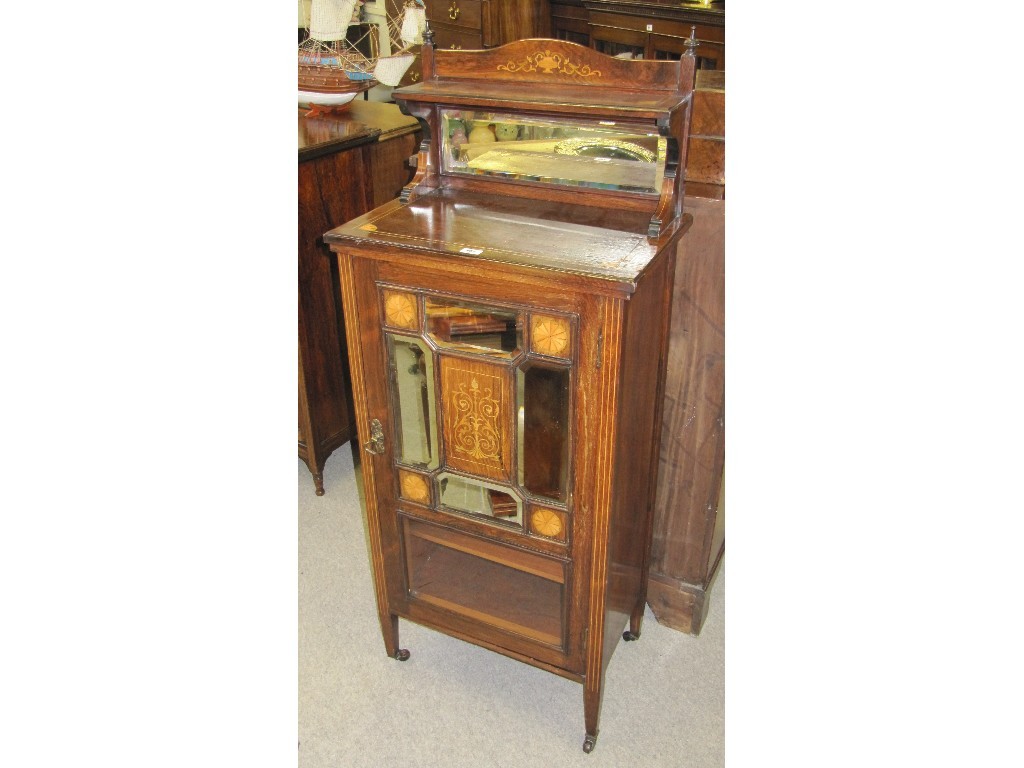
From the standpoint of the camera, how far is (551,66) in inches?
56.9

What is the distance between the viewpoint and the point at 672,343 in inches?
70.1

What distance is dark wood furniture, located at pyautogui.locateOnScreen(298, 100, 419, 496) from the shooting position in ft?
7.22

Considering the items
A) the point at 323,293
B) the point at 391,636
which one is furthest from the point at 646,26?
the point at 391,636

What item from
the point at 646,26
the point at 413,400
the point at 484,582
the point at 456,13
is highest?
the point at 456,13

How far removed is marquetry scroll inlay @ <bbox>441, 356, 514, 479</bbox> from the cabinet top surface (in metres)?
0.22

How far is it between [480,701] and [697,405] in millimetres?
903

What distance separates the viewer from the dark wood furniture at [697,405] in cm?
159

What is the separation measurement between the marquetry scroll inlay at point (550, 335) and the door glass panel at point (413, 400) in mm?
236

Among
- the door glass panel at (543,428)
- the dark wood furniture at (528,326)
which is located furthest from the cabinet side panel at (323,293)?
the door glass panel at (543,428)

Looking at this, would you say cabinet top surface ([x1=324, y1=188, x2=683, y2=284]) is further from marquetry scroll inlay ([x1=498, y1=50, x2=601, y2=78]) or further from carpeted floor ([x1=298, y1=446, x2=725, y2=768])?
carpeted floor ([x1=298, y1=446, x2=725, y2=768])

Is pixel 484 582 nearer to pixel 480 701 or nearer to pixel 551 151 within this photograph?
pixel 480 701

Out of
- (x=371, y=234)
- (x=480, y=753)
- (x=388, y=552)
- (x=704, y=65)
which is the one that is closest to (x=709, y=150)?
(x=371, y=234)

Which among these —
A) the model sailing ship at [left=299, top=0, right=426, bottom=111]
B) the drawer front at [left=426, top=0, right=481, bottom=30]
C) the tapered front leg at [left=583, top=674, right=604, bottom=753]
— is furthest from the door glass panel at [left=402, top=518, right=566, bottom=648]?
the drawer front at [left=426, top=0, right=481, bottom=30]

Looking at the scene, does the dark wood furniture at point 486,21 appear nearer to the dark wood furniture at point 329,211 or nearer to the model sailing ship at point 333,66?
the model sailing ship at point 333,66
